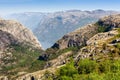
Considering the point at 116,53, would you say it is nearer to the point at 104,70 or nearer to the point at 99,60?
the point at 99,60

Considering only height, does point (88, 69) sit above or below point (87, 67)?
below

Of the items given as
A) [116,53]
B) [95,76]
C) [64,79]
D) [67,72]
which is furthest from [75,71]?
[95,76]

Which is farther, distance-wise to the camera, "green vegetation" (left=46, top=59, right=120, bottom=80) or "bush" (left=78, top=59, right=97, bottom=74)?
"bush" (left=78, top=59, right=97, bottom=74)

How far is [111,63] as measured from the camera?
170m

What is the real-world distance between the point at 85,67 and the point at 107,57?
20907 millimetres

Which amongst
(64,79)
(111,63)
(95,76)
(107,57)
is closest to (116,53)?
(107,57)

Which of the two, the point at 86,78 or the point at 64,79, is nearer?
the point at 86,78

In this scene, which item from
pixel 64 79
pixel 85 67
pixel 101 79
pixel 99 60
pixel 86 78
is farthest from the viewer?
pixel 99 60

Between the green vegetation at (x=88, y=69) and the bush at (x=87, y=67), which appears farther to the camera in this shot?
the bush at (x=87, y=67)

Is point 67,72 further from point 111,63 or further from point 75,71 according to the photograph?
point 111,63

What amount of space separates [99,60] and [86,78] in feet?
152

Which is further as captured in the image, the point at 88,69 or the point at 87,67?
the point at 88,69

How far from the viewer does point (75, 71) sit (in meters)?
181

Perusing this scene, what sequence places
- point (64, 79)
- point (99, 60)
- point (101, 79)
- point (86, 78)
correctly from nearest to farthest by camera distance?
point (101, 79), point (86, 78), point (64, 79), point (99, 60)
